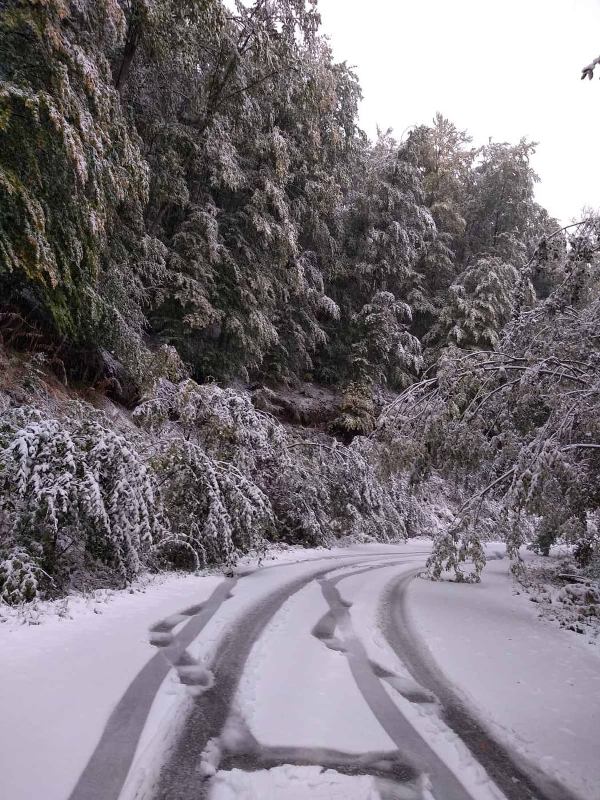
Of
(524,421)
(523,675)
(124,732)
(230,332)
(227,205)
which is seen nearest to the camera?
(124,732)

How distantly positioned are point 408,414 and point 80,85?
7.26 metres

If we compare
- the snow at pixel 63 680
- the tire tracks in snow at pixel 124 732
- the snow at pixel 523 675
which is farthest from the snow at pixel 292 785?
the snow at pixel 523 675

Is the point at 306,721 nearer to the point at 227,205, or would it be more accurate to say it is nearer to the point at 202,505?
the point at 202,505

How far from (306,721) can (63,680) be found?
5.98 ft

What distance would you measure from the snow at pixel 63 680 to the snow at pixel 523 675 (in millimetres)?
2707

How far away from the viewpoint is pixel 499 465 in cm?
916

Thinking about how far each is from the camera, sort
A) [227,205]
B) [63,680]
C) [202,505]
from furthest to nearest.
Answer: [227,205]
[202,505]
[63,680]

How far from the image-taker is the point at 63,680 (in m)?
3.68

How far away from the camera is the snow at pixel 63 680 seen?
2613 millimetres

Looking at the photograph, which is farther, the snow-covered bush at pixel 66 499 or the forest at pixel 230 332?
the forest at pixel 230 332

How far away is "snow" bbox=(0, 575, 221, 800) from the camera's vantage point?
2.61m

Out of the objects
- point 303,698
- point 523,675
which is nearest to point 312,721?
point 303,698

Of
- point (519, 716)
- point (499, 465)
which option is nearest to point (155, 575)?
point (519, 716)

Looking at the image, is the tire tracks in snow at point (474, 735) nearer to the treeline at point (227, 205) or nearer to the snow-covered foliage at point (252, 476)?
the snow-covered foliage at point (252, 476)
